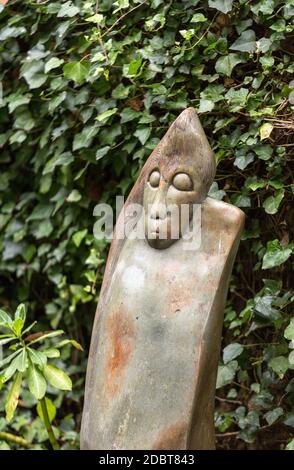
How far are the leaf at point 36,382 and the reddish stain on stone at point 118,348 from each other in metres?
0.59

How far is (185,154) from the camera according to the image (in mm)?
2521

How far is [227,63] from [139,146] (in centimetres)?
58

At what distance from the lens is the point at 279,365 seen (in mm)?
3094

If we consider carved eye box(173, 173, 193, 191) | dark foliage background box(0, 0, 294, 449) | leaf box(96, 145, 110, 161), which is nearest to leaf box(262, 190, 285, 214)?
dark foliage background box(0, 0, 294, 449)

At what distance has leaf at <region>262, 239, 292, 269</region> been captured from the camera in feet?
9.95

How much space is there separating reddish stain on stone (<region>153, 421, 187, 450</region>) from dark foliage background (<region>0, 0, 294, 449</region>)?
61cm

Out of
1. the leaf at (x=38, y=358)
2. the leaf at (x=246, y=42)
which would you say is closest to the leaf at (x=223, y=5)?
the leaf at (x=246, y=42)

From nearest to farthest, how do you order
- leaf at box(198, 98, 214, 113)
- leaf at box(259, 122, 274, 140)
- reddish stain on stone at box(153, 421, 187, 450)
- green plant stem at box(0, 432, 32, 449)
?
reddish stain on stone at box(153, 421, 187, 450) → leaf at box(259, 122, 274, 140) → leaf at box(198, 98, 214, 113) → green plant stem at box(0, 432, 32, 449)

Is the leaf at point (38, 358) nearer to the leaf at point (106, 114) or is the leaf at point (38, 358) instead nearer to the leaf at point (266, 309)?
the leaf at point (266, 309)

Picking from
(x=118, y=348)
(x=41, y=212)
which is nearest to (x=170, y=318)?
(x=118, y=348)

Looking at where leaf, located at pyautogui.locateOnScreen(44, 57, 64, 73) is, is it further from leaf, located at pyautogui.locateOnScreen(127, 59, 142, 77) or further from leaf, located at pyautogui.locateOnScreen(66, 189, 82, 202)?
leaf, located at pyautogui.locateOnScreen(66, 189, 82, 202)

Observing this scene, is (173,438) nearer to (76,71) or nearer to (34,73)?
(76,71)
